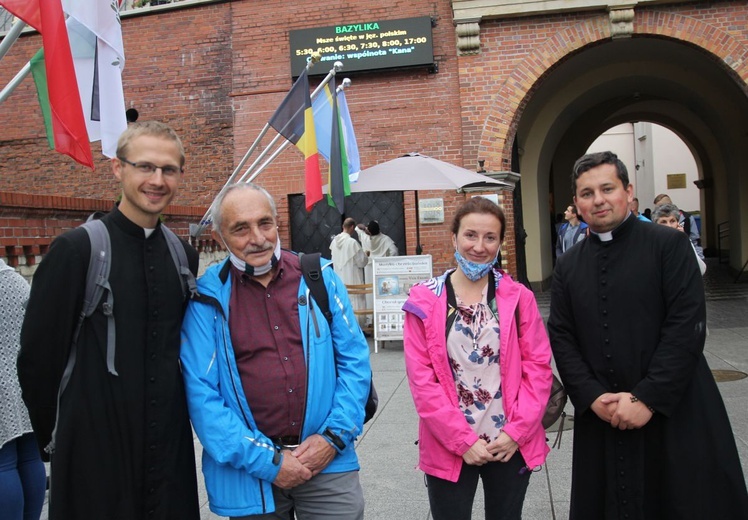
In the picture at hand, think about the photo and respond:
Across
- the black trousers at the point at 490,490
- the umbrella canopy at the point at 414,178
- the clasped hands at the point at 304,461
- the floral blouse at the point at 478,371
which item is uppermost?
the umbrella canopy at the point at 414,178

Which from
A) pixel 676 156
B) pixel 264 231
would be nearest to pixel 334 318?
pixel 264 231

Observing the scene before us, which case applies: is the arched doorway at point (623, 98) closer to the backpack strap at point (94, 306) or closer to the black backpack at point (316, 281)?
the black backpack at point (316, 281)

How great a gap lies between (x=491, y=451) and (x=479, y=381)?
0.29 metres

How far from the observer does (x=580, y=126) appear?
20.8 metres

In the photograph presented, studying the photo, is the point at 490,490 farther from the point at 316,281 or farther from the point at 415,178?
the point at 415,178

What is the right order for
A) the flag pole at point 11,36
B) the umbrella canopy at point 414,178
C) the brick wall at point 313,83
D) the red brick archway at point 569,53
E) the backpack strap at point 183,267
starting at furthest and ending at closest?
the brick wall at point 313,83 < the red brick archway at point 569,53 < the umbrella canopy at point 414,178 < the flag pole at point 11,36 < the backpack strap at point 183,267

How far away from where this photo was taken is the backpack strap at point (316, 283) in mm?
2635

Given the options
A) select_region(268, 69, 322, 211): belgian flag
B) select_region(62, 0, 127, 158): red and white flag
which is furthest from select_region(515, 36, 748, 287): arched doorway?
select_region(62, 0, 127, 158): red and white flag

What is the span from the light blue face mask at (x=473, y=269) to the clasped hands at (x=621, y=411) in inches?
27.8

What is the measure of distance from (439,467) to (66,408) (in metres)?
1.48

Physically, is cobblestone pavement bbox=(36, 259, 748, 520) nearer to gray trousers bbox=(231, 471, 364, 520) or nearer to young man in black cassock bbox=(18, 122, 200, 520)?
gray trousers bbox=(231, 471, 364, 520)

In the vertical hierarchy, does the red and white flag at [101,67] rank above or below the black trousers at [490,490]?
above

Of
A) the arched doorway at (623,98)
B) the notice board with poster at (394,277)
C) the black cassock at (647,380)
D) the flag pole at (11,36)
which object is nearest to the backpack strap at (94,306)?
the black cassock at (647,380)

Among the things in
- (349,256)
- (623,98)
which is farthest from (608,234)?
Result: (623,98)
